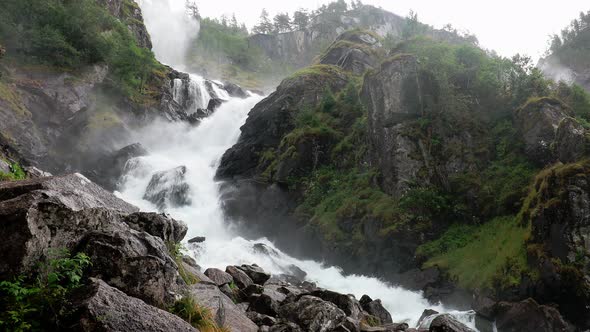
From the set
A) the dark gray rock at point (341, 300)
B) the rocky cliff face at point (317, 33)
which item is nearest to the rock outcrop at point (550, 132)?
the dark gray rock at point (341, 300)

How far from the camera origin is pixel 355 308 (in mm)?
11555

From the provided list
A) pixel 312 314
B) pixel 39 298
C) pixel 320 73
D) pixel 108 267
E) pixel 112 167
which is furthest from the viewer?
pixel 320 73

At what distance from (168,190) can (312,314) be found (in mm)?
26487

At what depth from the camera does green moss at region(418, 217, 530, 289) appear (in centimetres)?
1808

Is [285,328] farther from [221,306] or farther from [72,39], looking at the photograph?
[72,39]

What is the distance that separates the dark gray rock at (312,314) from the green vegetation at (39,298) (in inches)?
195

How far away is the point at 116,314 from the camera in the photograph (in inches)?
205

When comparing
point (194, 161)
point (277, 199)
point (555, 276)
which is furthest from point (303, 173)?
point (555, 276)

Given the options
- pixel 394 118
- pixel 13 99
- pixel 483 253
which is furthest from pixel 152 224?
pixel 13 99

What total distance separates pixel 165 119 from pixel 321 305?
137ft

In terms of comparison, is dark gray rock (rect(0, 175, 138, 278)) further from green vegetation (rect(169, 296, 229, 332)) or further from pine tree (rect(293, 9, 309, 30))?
pine tree (rect(293, 9, 309, 30))

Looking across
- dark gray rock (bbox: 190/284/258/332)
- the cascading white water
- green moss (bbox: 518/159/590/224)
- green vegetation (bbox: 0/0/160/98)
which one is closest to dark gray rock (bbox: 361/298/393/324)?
the cascading white water

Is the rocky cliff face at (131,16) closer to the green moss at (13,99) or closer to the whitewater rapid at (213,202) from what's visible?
the whitewater rapid at (213,202)

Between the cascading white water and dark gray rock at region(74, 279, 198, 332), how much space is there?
1442 centimetres
